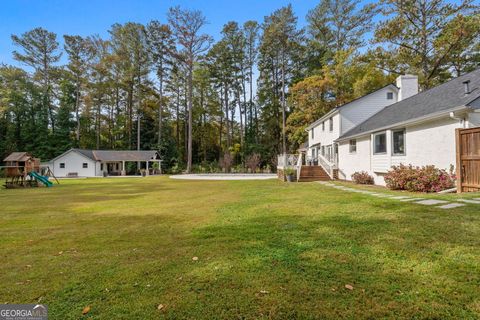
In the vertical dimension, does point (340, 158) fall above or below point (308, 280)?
above

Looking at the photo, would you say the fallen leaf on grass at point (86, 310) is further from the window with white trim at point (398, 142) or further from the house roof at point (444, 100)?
the window with white trim at point (398, 142)

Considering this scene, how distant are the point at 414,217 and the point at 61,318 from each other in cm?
554

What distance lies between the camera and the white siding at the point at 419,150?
834cm

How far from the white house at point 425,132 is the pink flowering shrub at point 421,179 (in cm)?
33

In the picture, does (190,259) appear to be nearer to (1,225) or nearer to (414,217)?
(414,217)

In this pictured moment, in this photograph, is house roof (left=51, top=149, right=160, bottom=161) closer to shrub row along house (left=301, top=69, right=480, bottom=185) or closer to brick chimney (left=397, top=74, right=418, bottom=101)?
shrub row along house (left=301, top=69, right=480, bottom=185)

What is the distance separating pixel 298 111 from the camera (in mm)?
26625

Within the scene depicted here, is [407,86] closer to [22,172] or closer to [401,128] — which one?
[401,128]

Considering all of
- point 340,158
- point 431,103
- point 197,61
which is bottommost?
point 340,158

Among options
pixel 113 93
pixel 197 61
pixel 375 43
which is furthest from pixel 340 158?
pixel 113 93

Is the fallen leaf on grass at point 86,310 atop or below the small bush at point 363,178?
below

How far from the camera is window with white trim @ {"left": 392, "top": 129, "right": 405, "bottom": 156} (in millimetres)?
10781

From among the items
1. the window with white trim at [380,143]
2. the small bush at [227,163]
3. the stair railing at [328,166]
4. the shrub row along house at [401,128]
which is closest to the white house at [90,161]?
the small bush at [227,163]

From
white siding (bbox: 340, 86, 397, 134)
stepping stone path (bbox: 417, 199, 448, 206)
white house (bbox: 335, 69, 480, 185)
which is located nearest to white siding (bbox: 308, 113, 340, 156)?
white siding (bbox: 340, 86, 397, 134)
